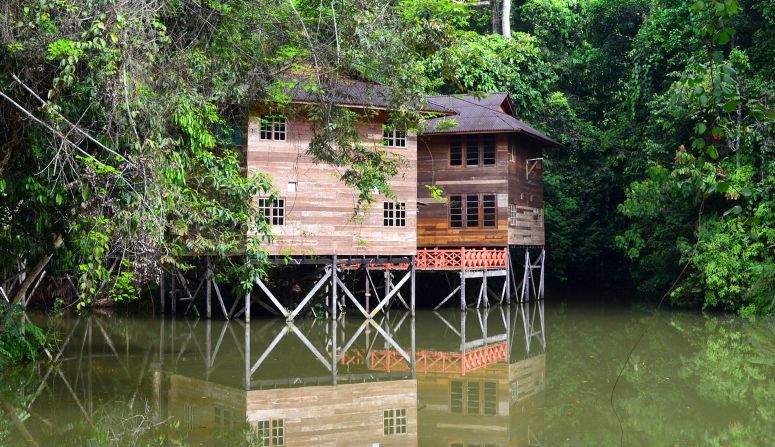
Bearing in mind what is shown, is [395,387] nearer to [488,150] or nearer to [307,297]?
[307,297]

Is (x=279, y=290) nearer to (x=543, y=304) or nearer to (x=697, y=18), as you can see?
(x=543, y=304)

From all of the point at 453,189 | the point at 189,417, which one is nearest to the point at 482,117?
the point at 453,189

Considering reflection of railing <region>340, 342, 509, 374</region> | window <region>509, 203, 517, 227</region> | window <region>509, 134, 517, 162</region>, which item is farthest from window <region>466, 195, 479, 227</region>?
reflection of railing <region>340, 342, 509, 374</region>

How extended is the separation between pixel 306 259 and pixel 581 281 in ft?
60.4

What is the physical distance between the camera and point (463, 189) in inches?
1143

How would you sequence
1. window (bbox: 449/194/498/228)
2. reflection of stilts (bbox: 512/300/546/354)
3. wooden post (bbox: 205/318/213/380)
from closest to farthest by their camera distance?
1. wooden post (bbox: 205/318/213/380)
2. reflection of stilts (bbox: 512/300/546/354)
3. window (bbox: 449/194/498/228)

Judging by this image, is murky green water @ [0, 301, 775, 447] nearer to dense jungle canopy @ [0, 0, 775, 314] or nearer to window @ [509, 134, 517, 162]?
dense jungle canopy @ [0, 0, 775, 314]

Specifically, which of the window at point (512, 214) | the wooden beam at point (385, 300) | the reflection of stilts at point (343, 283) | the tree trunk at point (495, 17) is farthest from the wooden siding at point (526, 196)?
the tree trunk at point (495, 17)

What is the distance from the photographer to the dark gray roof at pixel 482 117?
27.8m

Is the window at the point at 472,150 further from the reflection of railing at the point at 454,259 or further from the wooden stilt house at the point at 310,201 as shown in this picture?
the wooden stilt house at the point at 310,201

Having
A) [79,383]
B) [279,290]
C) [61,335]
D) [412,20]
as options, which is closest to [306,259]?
[279,290]

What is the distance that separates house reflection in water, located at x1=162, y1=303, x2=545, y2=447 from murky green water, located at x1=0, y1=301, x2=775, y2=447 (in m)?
0.04

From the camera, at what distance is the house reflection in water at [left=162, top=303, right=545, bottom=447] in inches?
A: 420

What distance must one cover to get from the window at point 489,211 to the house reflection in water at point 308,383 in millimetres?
6733
